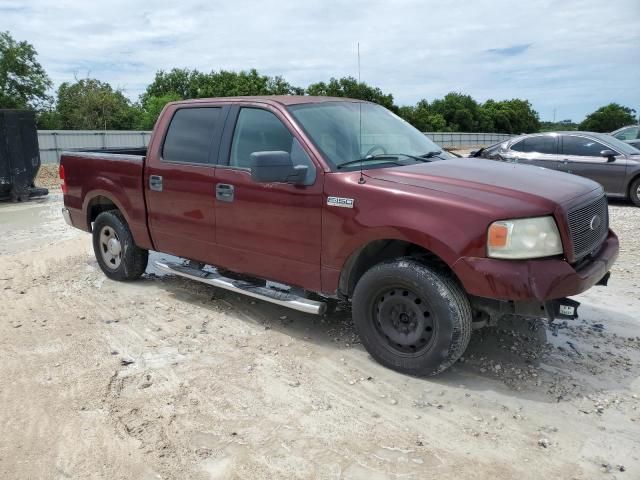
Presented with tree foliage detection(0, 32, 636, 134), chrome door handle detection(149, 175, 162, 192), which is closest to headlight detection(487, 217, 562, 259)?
chrome door handle detection(149, 175, 162, 192)

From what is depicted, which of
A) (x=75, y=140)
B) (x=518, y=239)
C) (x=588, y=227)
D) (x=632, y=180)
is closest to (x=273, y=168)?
(x=518, y=239)

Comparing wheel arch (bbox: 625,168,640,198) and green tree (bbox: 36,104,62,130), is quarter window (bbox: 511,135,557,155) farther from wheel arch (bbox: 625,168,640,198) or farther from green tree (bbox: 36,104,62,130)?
green tree (bbox: 36,104,62,130)

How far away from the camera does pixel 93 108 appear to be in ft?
141

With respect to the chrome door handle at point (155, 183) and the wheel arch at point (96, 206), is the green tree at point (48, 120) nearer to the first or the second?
the wheel arch at point (96, 206)

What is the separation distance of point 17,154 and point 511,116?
7521 centimetres

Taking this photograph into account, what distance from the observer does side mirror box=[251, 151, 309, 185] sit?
403 centimetres

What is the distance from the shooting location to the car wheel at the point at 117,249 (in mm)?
6098

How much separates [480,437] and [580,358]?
4.79 feet

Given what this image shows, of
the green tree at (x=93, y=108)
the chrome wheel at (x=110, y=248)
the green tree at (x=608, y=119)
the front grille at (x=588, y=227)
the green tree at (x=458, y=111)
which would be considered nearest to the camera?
the front grille at (x=588, y=227)

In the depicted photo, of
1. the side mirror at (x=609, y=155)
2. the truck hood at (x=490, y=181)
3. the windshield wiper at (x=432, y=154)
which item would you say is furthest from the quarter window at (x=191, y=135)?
the side mirror at (x=609, y=155)

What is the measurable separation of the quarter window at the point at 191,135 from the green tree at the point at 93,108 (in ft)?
134

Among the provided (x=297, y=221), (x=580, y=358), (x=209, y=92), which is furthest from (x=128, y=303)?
(x=209, y=92)

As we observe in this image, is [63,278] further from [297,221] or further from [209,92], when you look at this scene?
[209,92]

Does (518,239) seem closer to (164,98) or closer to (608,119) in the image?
(164,98)
